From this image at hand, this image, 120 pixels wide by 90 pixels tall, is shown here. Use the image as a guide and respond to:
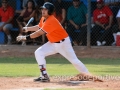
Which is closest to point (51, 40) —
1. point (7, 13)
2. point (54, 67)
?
point (54, 67)

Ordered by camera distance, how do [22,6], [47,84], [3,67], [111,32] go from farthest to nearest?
[22,6] → [111,32] → [3,67] → [47,84]

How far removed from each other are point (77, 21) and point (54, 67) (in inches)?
164

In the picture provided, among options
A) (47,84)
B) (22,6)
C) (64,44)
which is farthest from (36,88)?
(22,6)

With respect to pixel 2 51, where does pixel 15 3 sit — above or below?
above

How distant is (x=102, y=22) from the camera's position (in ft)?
54.1

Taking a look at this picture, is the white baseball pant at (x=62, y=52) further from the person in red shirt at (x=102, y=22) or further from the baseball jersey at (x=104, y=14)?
the baseball jersey at (x=104, y=14)

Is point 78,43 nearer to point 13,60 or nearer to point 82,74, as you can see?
point 13,60

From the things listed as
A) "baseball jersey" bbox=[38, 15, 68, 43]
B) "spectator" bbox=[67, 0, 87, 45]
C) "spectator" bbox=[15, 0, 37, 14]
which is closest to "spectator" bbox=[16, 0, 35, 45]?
"spectator" bbox=[15, 0, 37, 14]

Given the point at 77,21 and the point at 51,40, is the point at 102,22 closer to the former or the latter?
the point at 77,21

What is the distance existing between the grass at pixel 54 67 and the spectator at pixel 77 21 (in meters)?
1.84

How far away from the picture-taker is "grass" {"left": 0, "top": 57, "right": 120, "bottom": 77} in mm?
11681

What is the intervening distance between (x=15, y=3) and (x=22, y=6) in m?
0.38

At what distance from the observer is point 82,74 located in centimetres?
1025

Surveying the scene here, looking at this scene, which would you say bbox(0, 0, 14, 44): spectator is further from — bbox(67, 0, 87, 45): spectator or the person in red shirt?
the person in red shirt
